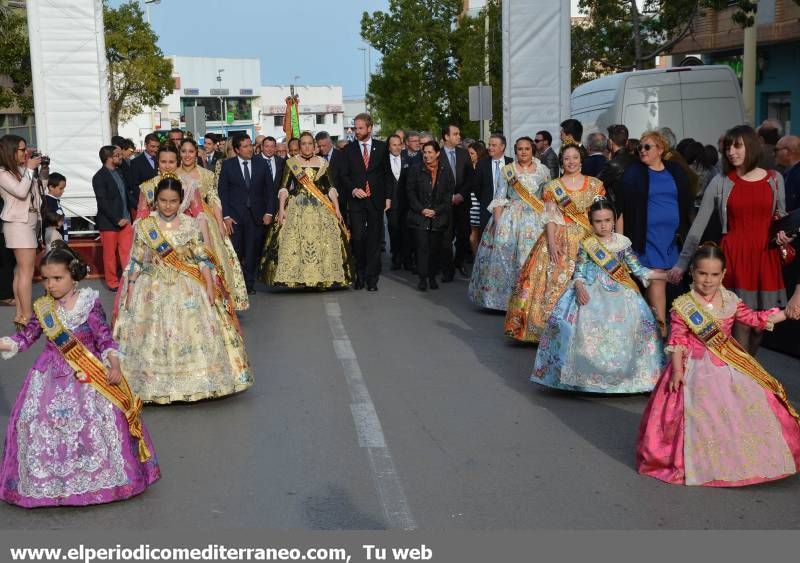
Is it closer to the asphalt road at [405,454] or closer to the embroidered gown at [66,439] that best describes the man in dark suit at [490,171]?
the asphalt road at [405,454]

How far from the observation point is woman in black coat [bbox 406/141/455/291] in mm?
15586

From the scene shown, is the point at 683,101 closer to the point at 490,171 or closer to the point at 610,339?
the point at 490,171

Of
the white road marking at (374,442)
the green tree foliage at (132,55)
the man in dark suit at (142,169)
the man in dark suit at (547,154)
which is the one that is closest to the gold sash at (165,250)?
the white road marking at (374,442)

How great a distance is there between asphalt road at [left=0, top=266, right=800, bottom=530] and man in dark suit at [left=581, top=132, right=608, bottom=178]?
9.32 ft

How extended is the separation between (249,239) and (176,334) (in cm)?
714

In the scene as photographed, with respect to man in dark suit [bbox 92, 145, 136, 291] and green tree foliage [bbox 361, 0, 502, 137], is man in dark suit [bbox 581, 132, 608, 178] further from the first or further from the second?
green tree foliage [bbox 361, 0, 502, 137]

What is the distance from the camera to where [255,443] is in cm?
791

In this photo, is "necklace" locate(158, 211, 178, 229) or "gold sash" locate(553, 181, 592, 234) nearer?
"necklace" locate(158, 211, 178, 229)

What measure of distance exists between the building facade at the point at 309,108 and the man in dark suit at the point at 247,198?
106347 mm

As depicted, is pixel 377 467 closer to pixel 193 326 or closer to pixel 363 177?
pixel 193 326

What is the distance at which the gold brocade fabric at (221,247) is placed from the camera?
516 inches

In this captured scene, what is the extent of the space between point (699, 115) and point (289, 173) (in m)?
6.53

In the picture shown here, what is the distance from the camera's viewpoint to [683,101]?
60.8ft

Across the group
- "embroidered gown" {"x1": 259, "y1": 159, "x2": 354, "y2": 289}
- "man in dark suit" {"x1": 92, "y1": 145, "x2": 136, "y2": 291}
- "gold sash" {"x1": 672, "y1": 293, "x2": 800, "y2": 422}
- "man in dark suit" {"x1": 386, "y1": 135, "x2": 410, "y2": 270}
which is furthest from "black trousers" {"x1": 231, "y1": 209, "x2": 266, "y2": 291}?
"gold sash" {"x1": 672, "y1": 293, "x2": 800, "y2": 422}
